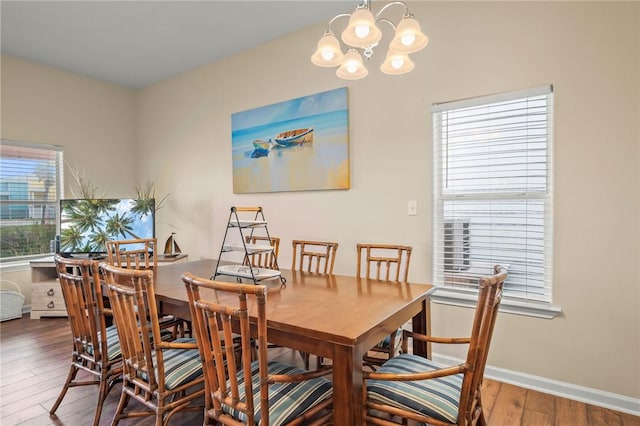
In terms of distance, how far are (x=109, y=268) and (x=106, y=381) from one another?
707 millimetres

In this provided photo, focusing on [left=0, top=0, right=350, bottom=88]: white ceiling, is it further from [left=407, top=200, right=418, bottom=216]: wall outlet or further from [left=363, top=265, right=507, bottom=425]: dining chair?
[left=363, top=265, right=507, bottom=425]: dining chair

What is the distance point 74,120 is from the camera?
14.6ft

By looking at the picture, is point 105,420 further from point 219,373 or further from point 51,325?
point 51,325

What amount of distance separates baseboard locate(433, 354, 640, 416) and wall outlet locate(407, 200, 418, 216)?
48.0 inches

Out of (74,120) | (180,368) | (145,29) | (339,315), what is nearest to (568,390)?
(339,315)

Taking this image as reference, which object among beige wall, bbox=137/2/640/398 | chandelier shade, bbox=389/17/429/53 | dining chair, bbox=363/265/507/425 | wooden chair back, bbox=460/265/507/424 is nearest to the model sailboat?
beige wall, bbox=137/2/640/398

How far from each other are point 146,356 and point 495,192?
92.2 inches

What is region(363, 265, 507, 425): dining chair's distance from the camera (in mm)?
1291

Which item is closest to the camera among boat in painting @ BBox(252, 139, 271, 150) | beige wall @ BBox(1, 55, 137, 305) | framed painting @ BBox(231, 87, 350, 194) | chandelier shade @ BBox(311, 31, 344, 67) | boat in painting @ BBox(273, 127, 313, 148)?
chandelier shade @ BBox(311, 31, 344, 67)

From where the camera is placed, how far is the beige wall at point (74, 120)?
397cm

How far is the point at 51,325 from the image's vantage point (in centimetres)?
368

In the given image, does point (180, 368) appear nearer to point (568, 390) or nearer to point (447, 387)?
point (447, 387)

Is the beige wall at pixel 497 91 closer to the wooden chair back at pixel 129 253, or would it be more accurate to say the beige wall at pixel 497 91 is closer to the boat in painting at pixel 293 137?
the boat in painting at pixel 293 137

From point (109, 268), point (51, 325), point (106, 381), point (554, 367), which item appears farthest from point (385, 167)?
point (51, 325)
